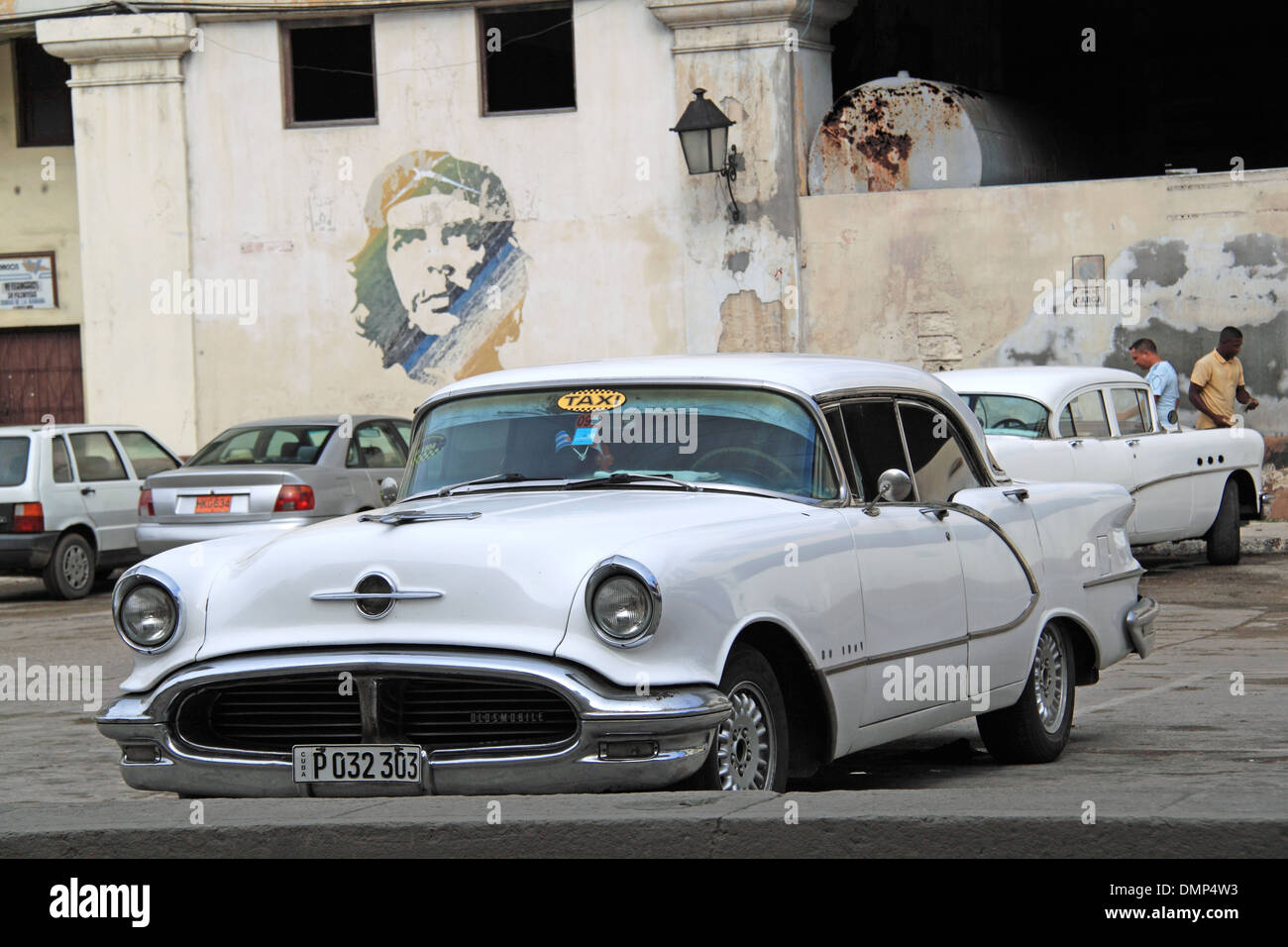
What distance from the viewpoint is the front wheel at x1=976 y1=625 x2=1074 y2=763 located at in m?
7.19

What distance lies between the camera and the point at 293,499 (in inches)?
585

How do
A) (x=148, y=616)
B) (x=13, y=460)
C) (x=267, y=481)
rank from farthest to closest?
(x=13, y=460), (x=267, y=481), (x=148, y=616)

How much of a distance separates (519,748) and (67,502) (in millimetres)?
12340

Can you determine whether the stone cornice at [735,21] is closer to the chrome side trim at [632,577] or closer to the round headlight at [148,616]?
the round headlight at [148,616]

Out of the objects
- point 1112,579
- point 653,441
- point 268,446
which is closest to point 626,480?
point 653,441

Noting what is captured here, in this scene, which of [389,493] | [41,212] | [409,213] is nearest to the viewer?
[389,493]

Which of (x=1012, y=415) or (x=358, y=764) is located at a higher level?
(x=1012, y=415)

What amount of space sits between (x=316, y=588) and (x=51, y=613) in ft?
34.5

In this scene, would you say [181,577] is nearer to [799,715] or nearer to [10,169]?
[799,715]

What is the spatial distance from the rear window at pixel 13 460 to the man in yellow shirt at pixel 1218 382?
1029 cm

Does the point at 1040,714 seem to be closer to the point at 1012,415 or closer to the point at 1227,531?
the point at 1012,415

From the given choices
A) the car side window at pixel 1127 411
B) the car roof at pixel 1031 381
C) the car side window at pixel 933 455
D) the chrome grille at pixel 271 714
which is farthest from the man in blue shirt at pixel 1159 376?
the chrome grille at pixel 271 714

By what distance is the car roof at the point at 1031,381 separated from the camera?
45.3 ft

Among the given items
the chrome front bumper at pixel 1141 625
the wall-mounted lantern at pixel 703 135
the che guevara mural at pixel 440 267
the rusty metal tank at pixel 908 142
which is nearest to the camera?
the chrome front bumper at pixel 1141 625
